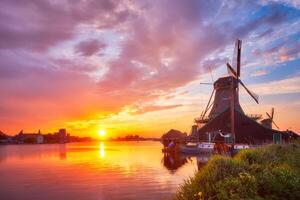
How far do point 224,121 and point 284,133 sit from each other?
41.3 ft

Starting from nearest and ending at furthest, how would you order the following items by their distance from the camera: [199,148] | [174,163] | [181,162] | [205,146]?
[174,163], [181,162], [205,146], [199,148]

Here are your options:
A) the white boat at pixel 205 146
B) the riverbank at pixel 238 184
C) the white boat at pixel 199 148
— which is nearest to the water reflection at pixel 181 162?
the white boat at pixel 199 148

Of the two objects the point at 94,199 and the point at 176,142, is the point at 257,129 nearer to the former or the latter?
the point at 176,142

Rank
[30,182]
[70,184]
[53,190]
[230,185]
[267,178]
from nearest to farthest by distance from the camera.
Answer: [230,185]
[267,178]
[53,190]
[70,184]
[30,182]

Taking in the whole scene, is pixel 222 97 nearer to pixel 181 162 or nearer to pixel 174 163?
pixel 181 162

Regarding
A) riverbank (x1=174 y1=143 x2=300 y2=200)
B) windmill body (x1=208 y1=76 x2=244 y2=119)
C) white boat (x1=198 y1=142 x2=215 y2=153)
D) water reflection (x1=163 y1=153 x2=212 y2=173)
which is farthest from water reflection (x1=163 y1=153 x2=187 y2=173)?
riverbank (x1=174 y1=143 x2=300 y2=200)

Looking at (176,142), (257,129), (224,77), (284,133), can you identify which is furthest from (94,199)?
(224,77)

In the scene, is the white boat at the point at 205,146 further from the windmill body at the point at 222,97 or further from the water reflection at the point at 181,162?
the windmill body at the point at 222,97

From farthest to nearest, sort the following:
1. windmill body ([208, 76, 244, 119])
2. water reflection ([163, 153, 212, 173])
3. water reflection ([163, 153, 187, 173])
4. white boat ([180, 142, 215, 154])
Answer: windmill body ([208, 76, 244, 119])
white boat ([180, 142, 215, 154])
water reflection ([163, 153, 187, 173])
water reflection ([163, 153, 212, 173])

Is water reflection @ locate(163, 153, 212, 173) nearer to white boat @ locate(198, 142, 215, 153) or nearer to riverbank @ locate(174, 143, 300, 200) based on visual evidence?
white boat @ locate(198, 142, 215, 153)

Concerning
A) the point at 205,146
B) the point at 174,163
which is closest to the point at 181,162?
the point at 174,163

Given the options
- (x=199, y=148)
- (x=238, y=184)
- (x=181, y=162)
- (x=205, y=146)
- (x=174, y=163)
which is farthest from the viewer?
(x=199, y=148)

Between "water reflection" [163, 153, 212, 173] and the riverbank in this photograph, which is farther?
"water reflection" [163, 153, 212, 173]

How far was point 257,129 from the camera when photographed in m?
64.6
